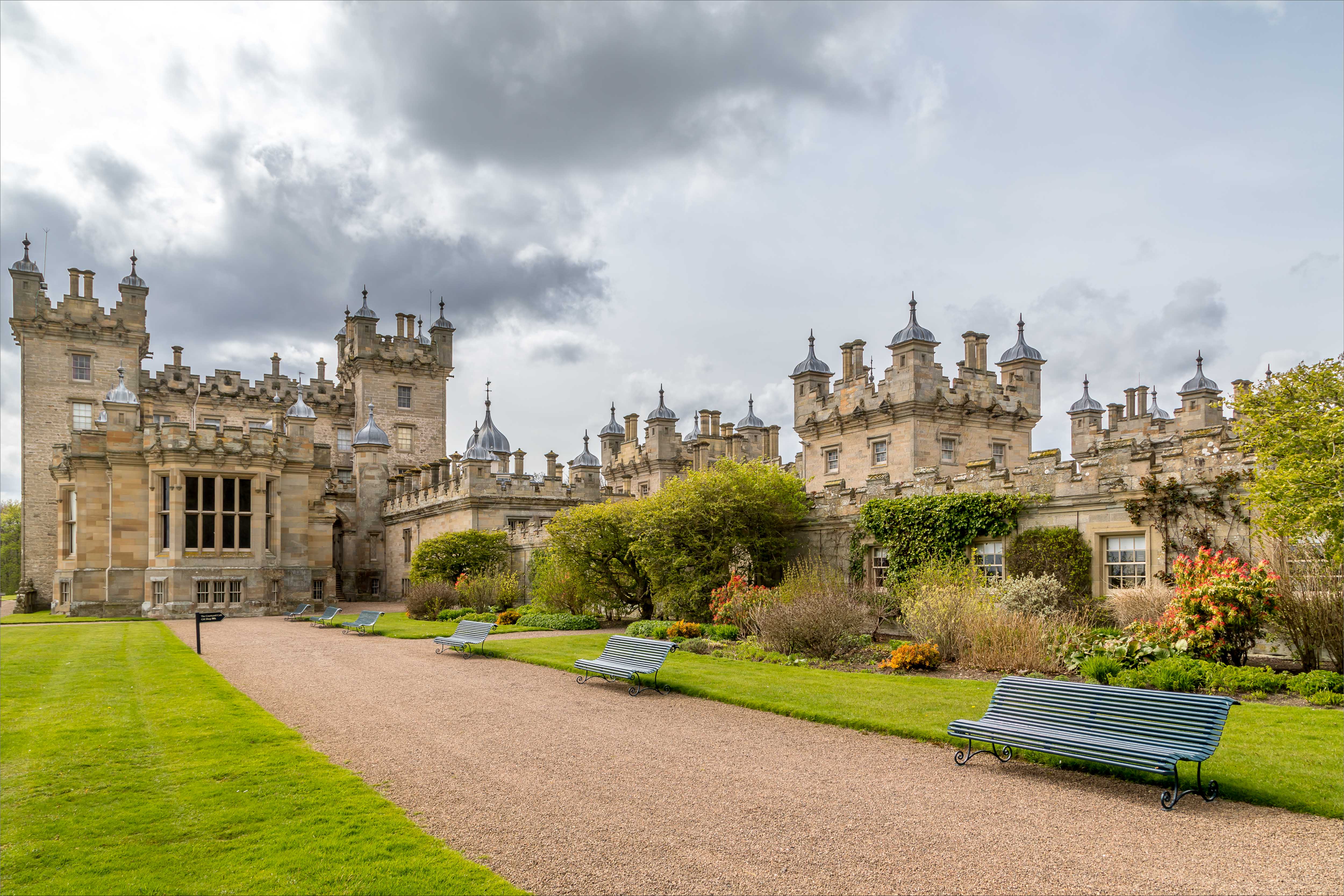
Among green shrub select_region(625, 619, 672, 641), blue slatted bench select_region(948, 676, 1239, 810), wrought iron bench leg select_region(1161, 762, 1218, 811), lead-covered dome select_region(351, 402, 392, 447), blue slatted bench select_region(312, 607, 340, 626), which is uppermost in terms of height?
lead-covered dome select_region(351, 402, 392, 447)

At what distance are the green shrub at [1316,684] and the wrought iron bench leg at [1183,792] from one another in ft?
15.8

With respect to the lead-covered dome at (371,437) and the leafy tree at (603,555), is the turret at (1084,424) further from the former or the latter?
the lead-covered dome at (371,437)

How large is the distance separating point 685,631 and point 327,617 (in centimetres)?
1344

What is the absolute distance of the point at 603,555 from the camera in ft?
88.5

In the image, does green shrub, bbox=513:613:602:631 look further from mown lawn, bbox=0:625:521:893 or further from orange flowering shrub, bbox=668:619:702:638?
mown lawn, bbox=0:625:521:893

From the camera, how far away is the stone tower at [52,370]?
41125 millimetres

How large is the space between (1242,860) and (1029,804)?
1670mm

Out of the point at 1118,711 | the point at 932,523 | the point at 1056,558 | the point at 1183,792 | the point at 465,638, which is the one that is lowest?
the point at 465,638

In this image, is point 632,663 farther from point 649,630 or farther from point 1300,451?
point 1300,451

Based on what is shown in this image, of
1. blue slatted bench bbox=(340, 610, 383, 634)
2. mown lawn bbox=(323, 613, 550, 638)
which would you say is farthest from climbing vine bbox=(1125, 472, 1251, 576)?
blue slatted bench bbox=(340, 610, 383, 634)

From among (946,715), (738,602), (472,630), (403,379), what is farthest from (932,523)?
(403,379)

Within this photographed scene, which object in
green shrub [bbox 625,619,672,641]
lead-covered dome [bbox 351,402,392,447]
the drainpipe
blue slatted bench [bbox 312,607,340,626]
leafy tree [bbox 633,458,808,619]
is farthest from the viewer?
lead-covered dome [bbox 351,402,392,447]

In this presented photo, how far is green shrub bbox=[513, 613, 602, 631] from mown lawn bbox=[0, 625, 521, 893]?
40.4ft

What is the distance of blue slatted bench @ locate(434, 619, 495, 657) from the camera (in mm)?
19000
